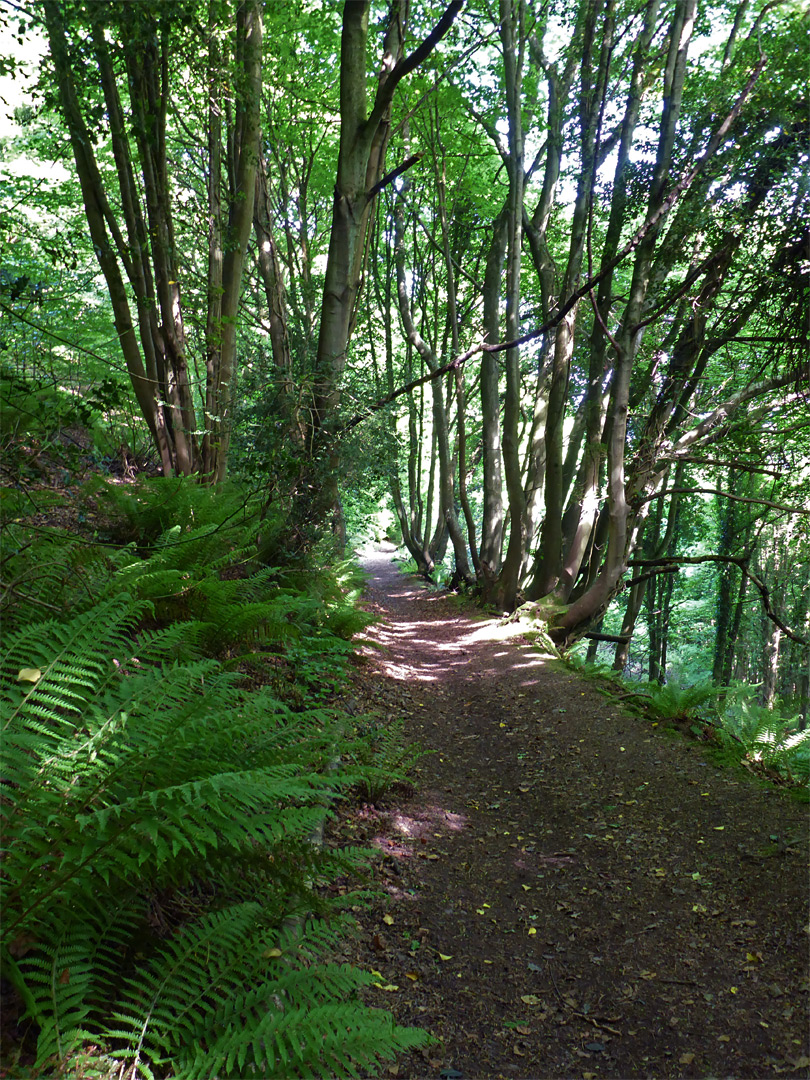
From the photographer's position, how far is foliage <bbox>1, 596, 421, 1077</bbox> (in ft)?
5.93

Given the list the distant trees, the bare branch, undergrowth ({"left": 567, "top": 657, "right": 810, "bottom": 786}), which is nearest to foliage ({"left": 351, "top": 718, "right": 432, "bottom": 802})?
undergrowth ({"left": 567, "top": 657, "right": 810, "bottom": 786})

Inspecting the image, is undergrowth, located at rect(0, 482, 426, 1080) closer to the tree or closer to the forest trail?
the forest trail

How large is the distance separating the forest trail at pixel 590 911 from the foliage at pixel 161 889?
0.63 meters

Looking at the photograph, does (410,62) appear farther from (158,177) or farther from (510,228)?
(510,228)

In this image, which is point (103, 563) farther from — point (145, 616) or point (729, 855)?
point (729, 855)

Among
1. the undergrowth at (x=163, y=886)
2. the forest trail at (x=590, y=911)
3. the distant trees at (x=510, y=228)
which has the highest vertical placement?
the distant trees at (x=510, y=228)

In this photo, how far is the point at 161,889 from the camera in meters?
2.35

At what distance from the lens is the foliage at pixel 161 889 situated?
1.81m

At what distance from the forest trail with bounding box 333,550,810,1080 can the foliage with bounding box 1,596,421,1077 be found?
63 cm

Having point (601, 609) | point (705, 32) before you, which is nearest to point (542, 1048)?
point (601, 609)

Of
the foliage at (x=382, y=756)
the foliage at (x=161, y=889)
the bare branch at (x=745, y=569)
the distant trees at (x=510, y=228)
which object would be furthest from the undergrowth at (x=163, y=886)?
the bare branch at (x=745, y=569)

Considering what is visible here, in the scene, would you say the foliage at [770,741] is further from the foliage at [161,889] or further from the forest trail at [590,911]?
the foliage at [161,889]

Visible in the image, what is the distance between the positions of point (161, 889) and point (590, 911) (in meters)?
2.20

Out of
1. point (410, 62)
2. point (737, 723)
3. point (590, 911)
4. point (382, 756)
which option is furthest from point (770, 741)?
point (410, 62)
